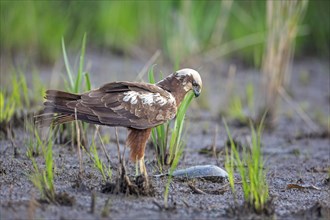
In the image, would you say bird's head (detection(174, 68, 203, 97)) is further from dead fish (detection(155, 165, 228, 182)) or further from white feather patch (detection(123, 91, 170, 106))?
dead fish (detection(155, 165, 228, 182))

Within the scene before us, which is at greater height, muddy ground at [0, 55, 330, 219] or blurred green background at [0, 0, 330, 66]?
blurred green background at [0, 0, 330, 66]

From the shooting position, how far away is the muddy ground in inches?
149

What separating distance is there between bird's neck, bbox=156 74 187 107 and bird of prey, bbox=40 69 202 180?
5 centimetres

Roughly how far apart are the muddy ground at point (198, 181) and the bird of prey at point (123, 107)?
0.35m

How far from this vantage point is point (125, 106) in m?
4.28

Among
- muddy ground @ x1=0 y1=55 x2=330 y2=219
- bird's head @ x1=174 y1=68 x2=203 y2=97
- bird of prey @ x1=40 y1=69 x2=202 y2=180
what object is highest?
bird's head @ x1=174 y1=68 x2=203 y2=97

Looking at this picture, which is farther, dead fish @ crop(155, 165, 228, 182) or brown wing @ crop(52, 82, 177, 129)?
dead fish @ crop(155, 165, 228, 182)

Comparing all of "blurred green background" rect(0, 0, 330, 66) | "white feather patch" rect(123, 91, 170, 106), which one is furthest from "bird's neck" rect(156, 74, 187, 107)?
"blurred green background" rect(0, 0, 330, 66)

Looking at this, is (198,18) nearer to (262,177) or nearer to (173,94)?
(173,94)

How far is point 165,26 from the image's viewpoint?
834 centimetres

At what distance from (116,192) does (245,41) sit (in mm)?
5583

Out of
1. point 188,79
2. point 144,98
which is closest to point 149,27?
point 188,79

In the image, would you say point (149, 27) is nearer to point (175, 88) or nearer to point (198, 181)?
point (175, 88)

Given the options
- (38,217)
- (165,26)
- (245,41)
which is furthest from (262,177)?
(245,41)
